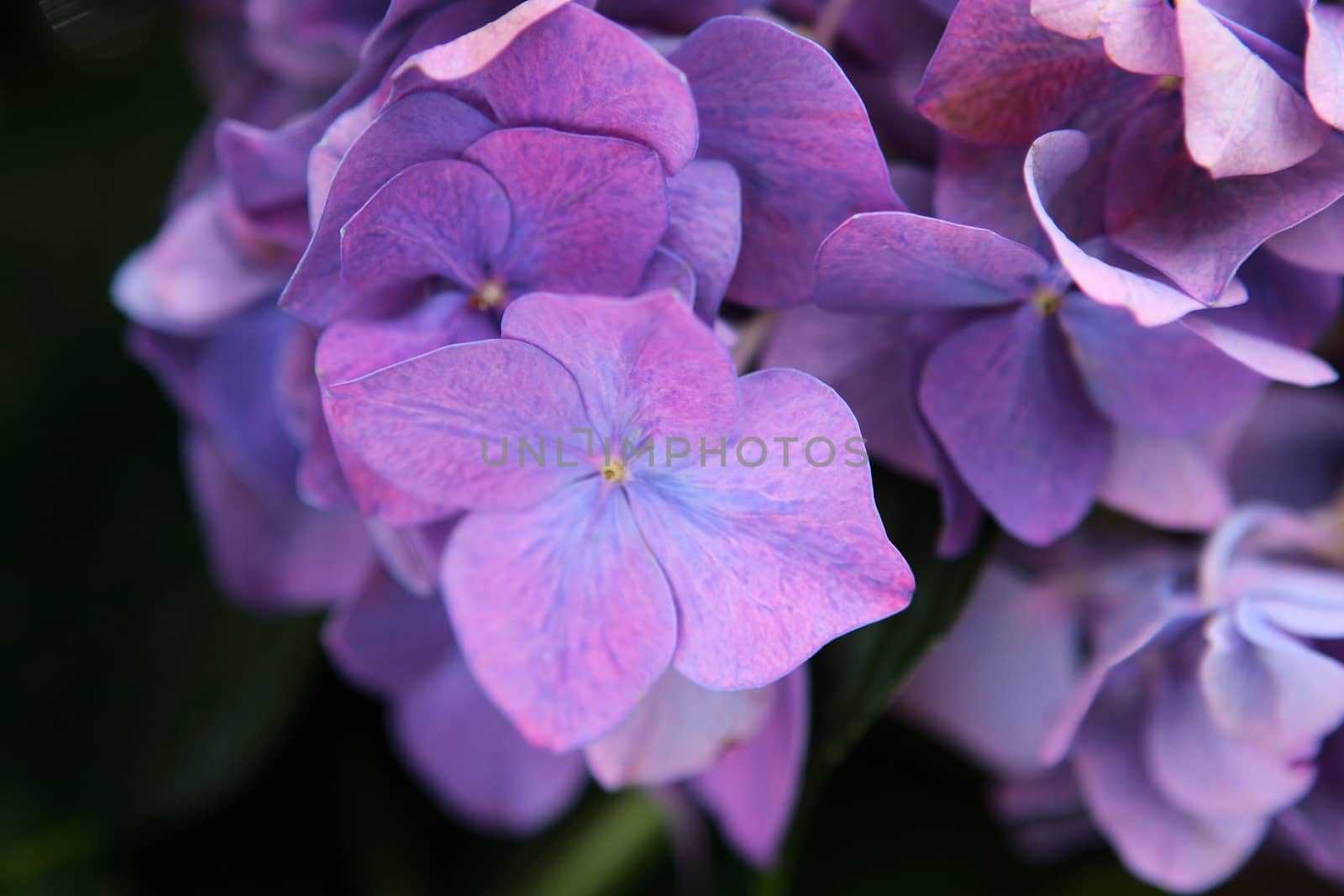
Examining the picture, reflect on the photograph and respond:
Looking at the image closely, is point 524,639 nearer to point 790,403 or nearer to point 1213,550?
point 790,403

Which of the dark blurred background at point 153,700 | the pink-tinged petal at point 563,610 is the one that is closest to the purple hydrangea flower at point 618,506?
the pink-tinged petal at point 563,610

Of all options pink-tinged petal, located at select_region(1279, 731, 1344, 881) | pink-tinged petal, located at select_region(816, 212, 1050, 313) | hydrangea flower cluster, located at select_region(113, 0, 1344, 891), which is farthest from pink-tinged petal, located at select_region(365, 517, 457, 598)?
pink-tinged petal, located at select_region(1279, 731, 1344, 881)

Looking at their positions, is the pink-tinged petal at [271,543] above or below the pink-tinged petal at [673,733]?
below

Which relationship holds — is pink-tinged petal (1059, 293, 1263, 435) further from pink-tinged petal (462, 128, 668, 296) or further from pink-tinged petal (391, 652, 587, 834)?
pink-tinged petal (391, 652, 587, 834)

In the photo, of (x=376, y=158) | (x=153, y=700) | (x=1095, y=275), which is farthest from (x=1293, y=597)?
(x=153, y=700)

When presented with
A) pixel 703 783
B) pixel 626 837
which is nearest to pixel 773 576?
pixel 703 783

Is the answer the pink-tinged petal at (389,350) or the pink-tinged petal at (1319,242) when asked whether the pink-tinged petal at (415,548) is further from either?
the pink-tinged petal at (1319,242)
